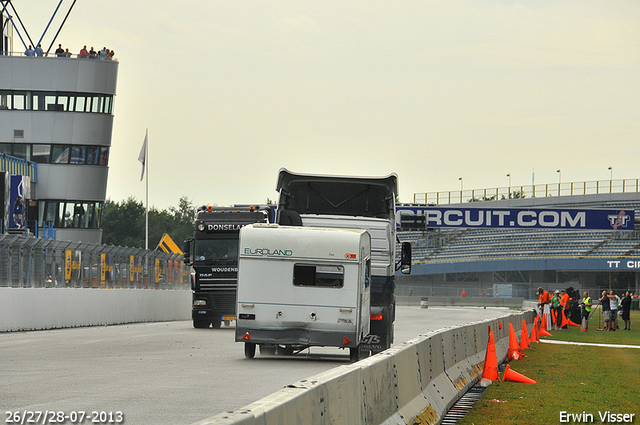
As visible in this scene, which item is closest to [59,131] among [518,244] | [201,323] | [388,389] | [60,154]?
[60,154]

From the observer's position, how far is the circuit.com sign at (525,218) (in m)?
52.8

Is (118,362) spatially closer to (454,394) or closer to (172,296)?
(454,394)

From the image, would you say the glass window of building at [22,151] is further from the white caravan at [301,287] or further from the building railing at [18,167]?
the white caravan at [301,287]

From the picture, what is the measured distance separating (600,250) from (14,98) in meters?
49.1

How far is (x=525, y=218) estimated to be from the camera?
55.8 metres

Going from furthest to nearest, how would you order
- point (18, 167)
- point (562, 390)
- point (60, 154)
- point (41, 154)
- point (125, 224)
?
point (125, 224), point (60, 154), point (41, 154), point (18, 167), point (562, 390)

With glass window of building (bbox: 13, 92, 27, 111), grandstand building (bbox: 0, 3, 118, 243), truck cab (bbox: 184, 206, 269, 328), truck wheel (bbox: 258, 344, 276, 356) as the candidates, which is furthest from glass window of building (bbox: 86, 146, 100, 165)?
truck wheel (bbox: 258, 344, 276, 356)

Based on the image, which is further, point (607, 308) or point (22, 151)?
point (22, 151)

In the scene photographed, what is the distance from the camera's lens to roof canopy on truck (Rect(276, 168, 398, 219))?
65.1 ft

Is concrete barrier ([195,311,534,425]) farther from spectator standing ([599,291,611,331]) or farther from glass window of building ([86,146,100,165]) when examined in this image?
glass window of building ([86,146,100,165])

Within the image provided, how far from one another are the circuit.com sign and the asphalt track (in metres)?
33.9

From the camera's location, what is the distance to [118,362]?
50.6 ft

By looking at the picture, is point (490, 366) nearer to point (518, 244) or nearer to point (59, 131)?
point (59, 131)

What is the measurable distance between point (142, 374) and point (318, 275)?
12.8 feet
